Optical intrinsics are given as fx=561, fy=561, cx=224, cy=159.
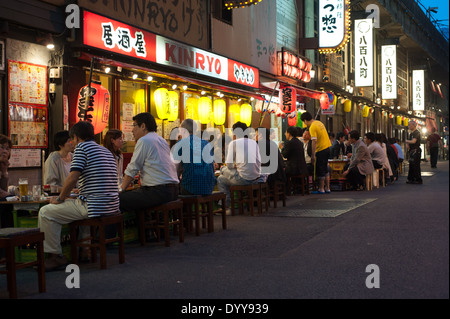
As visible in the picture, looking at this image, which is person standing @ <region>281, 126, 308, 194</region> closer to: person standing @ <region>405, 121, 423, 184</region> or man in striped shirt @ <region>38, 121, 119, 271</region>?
person standing @ <region>405, 121, 423, 184</region>

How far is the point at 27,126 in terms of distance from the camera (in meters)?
10.6

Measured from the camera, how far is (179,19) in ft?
53.3

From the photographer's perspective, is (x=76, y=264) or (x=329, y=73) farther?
(x=329, y=73)

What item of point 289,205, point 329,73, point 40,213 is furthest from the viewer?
point 329,73

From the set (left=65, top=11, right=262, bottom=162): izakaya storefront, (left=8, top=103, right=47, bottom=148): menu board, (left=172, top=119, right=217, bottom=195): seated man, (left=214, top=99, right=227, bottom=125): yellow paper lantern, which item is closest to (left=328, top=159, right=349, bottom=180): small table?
(left=65, top=11, right=262, bottom=162): izakaya storefront

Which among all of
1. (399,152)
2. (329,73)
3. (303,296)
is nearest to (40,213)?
(303,296)

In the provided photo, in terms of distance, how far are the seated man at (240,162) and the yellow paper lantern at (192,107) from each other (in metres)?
4.04

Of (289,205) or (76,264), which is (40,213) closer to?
(76,264)

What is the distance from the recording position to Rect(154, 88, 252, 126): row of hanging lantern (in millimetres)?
14102

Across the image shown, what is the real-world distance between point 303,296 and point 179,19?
39.5ft

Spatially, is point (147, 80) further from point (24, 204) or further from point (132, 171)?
point (24, 204)

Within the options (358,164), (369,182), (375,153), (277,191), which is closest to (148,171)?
(277,191)

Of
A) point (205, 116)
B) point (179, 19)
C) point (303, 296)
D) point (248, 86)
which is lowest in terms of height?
point (303, 296)

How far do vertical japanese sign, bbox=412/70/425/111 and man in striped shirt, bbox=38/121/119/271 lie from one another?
A: 50.1 meters
